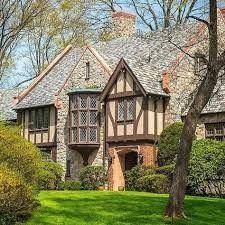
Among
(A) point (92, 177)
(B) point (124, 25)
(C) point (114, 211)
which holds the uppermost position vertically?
(B) point (124, 25)

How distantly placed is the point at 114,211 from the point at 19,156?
127 inches

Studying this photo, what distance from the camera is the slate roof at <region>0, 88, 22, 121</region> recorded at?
46028 mm

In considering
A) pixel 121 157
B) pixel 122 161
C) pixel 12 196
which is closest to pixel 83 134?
pixel 121 157

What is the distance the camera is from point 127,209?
18.4 metres

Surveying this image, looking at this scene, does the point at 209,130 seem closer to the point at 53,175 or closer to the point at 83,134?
the point at 83,134

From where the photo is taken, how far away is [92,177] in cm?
3350

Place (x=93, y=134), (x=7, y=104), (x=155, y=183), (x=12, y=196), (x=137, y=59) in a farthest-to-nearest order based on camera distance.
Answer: (x=7, y=104), (x=137, y=59), (x=93, y=134), (x=155, y=183), (x=12, y=196)

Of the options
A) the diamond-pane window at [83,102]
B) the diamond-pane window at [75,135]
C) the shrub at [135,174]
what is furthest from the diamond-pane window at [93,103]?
the shrub at [135,174]

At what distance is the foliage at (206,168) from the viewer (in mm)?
28000

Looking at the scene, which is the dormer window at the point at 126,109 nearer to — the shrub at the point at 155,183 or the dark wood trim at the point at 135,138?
the dark wood trim at the point at 135,138

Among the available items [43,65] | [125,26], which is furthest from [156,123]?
[43,65]

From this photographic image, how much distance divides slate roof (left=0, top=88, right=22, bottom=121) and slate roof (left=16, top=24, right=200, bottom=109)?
366 cm

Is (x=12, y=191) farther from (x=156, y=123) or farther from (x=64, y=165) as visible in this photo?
(x=64, y=165)

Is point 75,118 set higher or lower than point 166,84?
lower
